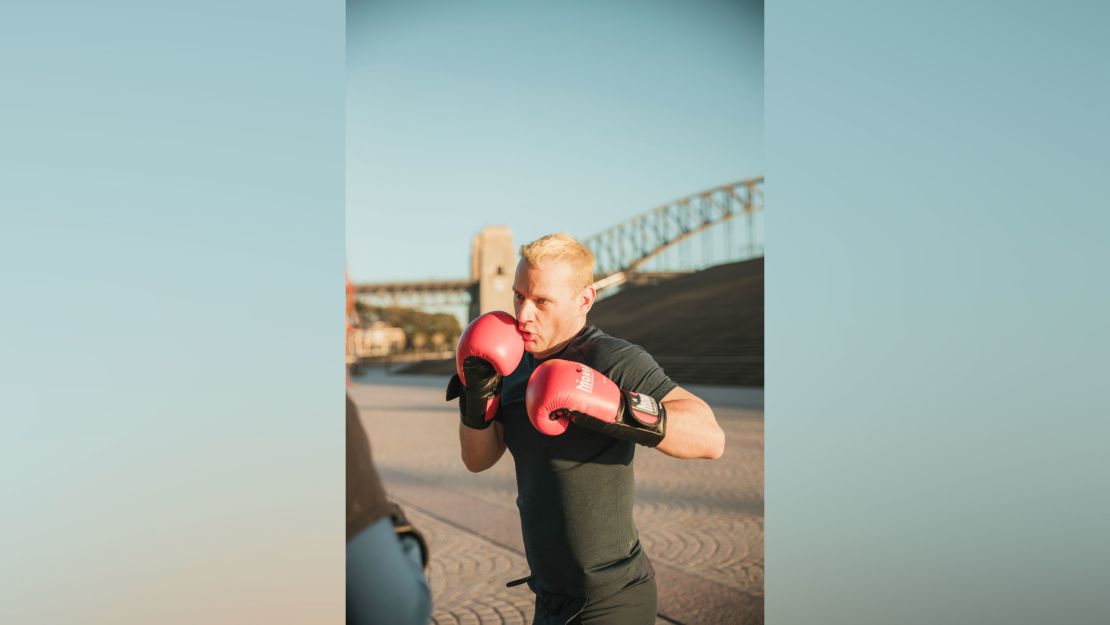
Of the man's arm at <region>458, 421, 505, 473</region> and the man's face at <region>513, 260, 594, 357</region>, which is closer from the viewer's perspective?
the man's face at <region>513, 260, 594, 357</region>

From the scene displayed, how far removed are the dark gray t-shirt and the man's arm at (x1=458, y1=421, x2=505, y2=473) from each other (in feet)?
0.22

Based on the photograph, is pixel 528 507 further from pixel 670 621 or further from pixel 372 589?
pixel 670 621

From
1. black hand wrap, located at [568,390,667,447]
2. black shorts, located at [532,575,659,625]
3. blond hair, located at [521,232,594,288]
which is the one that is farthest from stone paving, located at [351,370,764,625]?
blond hair, located at [521,232,594,288]

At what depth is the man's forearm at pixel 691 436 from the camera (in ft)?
5.66

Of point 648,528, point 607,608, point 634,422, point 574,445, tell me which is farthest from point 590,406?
point 648,528

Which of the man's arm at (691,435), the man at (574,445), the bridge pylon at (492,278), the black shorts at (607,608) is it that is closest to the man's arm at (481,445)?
the man at (574,445)

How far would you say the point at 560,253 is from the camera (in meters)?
1.80

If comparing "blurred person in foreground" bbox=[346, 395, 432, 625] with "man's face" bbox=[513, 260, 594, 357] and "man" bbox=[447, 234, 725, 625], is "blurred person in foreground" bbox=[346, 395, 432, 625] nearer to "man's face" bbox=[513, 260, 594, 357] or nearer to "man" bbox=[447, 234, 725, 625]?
"man" bbox=[447, 234, 725, 625]

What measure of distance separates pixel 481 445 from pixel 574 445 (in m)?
0.24

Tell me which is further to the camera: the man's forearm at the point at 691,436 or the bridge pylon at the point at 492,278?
the bridge pylon at the point at 492,278

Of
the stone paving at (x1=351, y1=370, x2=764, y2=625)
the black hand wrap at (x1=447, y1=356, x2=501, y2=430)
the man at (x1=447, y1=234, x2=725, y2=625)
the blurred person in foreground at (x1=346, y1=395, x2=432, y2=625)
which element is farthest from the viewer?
the stone paving at (x1=351, y1=370, x2=764, y2=625)

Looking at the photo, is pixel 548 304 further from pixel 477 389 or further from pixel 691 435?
pixel 691 435

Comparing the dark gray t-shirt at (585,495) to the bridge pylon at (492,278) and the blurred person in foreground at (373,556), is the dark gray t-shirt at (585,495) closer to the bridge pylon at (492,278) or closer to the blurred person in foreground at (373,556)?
the blurred person in foreground at (373,556)

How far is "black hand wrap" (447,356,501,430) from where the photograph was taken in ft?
6.21
